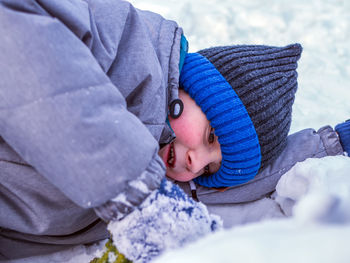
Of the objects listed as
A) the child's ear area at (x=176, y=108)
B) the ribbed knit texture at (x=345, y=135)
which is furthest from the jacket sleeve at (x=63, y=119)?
the ribbed knit texture at (x=345, y=135)

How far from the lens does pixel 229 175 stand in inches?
38.7

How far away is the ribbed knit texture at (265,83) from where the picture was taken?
3.01ft

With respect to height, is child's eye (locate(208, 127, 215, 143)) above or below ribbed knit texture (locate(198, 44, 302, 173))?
below

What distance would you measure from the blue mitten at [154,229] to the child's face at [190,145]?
1.26 feet

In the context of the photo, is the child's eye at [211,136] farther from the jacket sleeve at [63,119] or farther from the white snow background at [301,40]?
the jacket sleeve at [63,119]

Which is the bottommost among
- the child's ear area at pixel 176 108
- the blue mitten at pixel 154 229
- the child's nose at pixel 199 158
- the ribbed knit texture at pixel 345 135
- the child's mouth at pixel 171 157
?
the child's mouth at pixel 171 157

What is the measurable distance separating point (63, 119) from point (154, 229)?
0.21 meters

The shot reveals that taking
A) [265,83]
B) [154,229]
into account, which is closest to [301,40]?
[265,83]

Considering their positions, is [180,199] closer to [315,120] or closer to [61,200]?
[61,200]

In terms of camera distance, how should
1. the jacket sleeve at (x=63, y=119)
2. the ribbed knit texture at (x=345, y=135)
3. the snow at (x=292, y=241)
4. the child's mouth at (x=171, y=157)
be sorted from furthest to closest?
the ribbed knit texture at (x=345, y=135) → the child's mouth at (x=171, y=157) → the jacket sleeve at (x=63, y=119) → the snow at (x=292, y=241)

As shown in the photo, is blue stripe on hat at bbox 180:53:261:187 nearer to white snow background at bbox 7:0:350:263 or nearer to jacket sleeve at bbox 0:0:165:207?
white snow background at bbox 7:0:350:263

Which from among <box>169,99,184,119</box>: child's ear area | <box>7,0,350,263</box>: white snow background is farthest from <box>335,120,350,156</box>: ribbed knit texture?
<box>169,99,184,119</box>: child's ear area

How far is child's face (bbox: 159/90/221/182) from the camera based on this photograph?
92 cm

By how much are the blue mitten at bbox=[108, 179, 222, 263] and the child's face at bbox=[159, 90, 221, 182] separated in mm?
384
